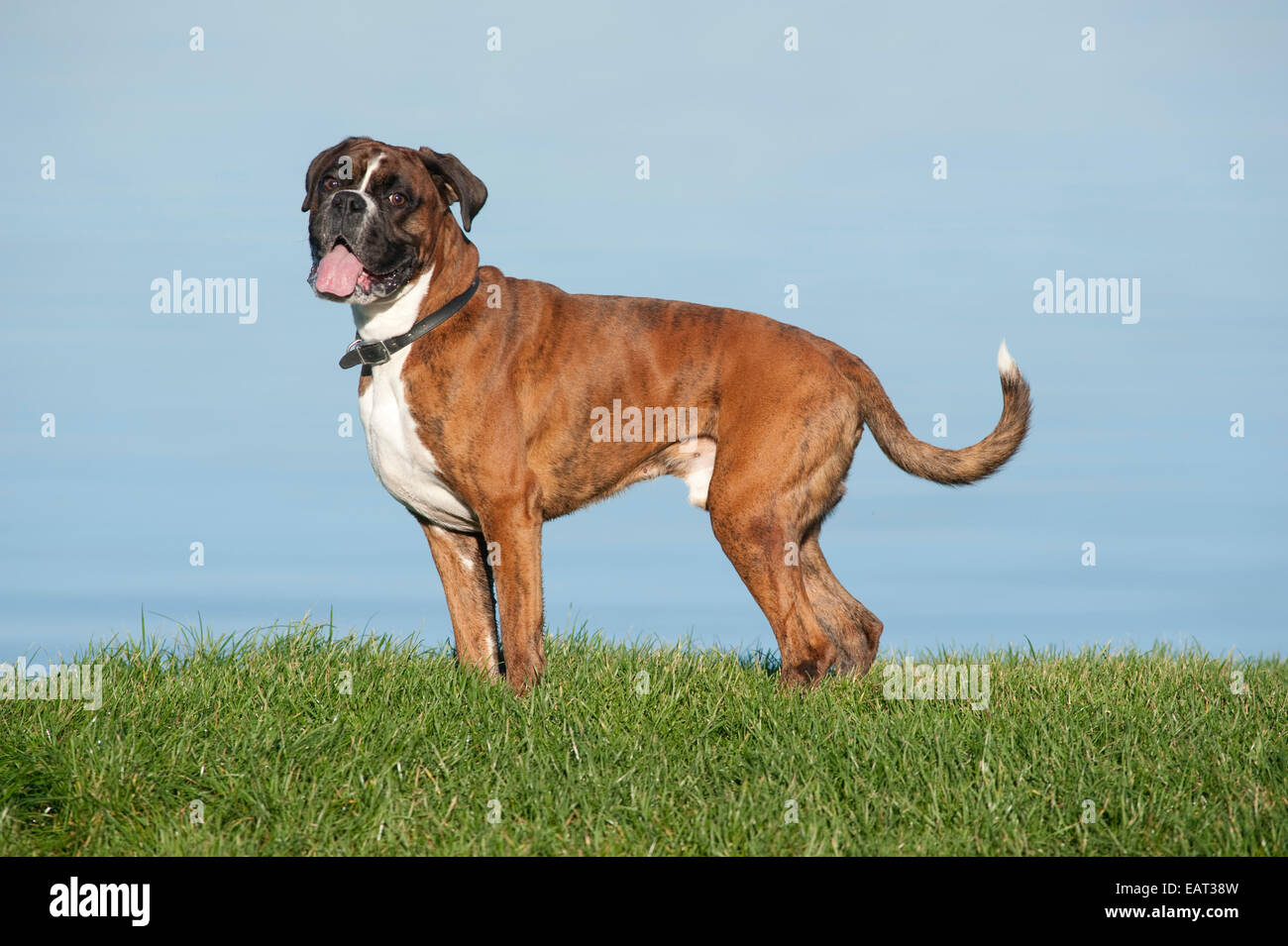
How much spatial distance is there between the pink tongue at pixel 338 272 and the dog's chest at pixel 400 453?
0.47m

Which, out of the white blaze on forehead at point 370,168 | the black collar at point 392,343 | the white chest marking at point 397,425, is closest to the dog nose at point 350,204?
the white blaze on forehead at point 370,168

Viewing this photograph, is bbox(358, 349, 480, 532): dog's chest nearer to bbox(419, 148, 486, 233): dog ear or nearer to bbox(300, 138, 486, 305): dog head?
bbox(300, 138, 486, 305): dog head

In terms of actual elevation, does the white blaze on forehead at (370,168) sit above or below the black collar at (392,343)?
A: above

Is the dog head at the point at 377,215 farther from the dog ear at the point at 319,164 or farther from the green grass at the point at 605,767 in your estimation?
the green grass at the point at 605,767

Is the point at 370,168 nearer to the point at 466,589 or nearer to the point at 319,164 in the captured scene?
the point at 319,164

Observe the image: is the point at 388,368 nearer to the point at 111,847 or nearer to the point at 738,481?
the point at 738,481

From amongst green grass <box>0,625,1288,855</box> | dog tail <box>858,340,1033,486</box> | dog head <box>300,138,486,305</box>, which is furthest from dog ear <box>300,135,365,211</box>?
dog tail <box>858,340,1033,486</box>

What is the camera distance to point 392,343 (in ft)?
20.9

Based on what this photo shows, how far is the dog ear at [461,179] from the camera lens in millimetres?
6430

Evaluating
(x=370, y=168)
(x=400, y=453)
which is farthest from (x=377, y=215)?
(x=400, y=453)

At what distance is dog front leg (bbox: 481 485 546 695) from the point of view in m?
6.35

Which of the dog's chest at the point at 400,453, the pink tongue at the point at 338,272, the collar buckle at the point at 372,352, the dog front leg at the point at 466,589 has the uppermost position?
the pink tongue at the point at 338,272

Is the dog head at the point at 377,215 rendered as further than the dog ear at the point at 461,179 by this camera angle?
No

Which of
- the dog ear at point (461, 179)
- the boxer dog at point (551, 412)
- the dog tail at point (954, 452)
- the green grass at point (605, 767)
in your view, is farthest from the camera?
the dog tail at point (954, 452)
